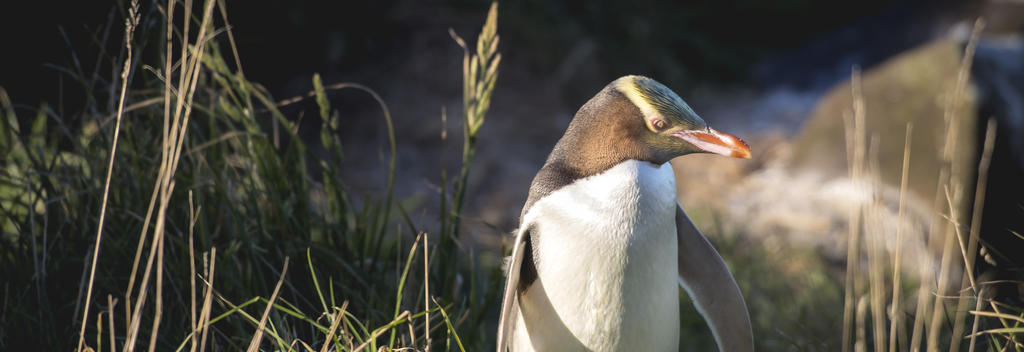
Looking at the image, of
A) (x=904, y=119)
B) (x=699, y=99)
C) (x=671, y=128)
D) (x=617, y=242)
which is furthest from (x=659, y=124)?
(x=699, y=99)

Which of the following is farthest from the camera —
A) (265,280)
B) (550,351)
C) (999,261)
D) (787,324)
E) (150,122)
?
(787,324)

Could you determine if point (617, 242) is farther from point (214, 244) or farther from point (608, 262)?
point (214, 244)

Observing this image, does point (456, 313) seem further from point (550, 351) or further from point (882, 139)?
point (882, 139)

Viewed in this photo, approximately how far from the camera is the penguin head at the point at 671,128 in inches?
54.1

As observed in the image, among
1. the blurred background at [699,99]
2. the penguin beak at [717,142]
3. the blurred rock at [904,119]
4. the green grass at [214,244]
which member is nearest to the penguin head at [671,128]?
the penguin beak at [717,142]

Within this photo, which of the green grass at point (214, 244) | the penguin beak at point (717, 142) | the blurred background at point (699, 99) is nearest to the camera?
the penguin beak at point (717, 142)

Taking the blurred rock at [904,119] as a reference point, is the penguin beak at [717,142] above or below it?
above

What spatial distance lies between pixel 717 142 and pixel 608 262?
286 mm

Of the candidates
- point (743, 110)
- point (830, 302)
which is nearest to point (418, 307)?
point (830, 302)

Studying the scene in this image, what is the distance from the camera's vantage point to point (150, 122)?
6.62 ft

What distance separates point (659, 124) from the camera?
1.40 m

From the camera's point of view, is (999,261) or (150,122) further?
(150,122)

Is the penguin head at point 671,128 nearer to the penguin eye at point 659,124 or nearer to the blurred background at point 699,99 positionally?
the penguin eye at point 659,124

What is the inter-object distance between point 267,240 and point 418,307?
0.37m
